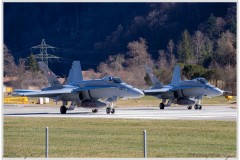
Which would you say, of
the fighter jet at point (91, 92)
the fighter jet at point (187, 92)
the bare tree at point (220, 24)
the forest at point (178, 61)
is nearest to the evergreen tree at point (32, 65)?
the forest at point (178, 61)

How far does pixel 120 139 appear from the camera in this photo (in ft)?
77.4

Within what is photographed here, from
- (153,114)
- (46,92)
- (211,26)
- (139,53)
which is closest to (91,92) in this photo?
(46,92)

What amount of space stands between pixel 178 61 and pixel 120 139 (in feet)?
227

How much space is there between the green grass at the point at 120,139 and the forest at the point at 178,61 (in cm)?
3910

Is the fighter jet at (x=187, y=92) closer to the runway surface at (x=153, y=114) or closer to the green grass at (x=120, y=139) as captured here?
the runway surface at (x=153, y=114)

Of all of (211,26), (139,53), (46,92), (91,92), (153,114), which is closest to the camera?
(153,114)

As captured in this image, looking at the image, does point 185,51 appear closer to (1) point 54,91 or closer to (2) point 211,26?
(2) point 211,26

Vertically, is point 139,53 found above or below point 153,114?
above

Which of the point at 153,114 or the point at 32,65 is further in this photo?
the point at 32,65

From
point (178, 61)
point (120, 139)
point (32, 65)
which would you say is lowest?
point (120, 139)

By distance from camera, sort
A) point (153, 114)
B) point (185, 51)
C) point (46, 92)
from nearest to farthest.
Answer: point (153, 114)
point (46, 92)
point (185, 51)

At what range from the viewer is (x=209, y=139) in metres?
23.7

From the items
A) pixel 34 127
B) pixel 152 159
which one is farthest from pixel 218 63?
pixel 152 159

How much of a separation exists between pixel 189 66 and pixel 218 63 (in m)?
8.60
